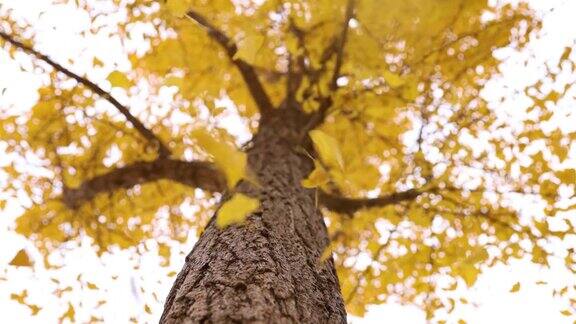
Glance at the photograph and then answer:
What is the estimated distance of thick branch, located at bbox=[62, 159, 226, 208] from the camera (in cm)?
314

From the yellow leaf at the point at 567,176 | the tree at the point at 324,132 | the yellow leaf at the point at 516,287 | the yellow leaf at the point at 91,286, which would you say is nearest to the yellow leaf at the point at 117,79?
the tree at the point at 324,132

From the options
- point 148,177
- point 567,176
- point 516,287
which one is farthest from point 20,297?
point 567,176

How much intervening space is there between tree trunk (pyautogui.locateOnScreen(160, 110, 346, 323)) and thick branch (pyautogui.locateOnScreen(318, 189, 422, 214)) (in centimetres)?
90

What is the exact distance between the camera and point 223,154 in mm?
1086

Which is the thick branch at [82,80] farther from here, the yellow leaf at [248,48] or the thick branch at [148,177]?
the yellow leaf at [248,48]

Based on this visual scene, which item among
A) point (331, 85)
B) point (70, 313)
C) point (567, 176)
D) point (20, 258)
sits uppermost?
point (331, 85)

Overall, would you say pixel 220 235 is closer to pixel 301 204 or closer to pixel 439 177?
pixel 301 204

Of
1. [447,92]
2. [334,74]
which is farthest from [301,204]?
[447,92]

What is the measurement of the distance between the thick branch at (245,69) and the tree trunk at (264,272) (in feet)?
3.76

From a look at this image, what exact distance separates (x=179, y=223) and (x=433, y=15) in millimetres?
2763

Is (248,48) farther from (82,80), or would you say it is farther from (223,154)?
(82,80)

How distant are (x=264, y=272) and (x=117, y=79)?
153 centimetres

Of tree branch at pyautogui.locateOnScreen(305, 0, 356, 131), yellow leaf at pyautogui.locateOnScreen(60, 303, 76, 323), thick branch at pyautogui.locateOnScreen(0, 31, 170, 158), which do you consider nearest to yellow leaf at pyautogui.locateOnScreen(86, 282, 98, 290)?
yellow leaf at pyautogui.locateOnScreen(60, 303, 76, 323)

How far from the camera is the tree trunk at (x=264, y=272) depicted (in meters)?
1.17
